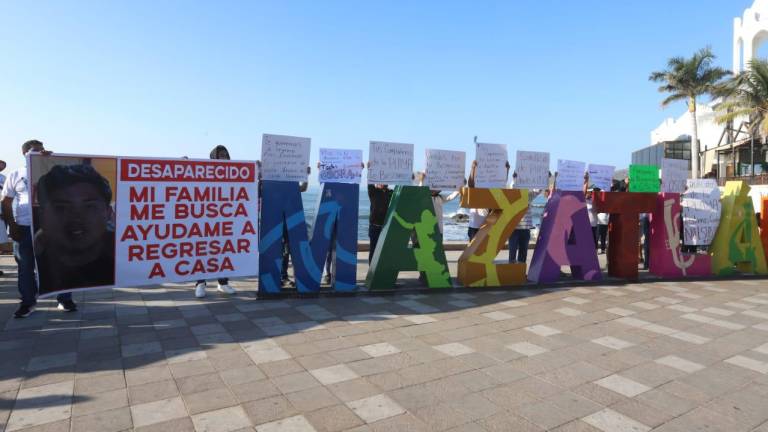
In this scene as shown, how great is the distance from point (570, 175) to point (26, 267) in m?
7.94

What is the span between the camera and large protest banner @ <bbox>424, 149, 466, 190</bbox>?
7.47 m

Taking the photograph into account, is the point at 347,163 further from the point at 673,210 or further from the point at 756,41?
the point at 756,41

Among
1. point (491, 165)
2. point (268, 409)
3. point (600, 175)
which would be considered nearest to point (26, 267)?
point (268, 409)

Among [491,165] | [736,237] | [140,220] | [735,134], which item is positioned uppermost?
[735,134]

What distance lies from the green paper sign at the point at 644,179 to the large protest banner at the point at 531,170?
1.73 metres

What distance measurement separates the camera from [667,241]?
29.0ft

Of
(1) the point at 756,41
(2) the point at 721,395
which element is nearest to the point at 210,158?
(2) the point at 721,395

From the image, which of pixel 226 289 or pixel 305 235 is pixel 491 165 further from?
pixel 226 289

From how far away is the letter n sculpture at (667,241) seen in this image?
8742 mm

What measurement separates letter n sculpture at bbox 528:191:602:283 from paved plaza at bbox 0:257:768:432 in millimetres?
1413

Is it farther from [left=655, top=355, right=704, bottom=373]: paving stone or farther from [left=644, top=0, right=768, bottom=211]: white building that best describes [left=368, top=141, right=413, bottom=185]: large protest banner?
[left=644, top=0, right=768, bottom=211]: white building

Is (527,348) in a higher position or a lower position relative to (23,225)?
lower

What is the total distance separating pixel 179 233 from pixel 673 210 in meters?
8.45

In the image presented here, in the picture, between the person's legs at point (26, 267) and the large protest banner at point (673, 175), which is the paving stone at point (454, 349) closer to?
the person's legs at point (26, 267)
